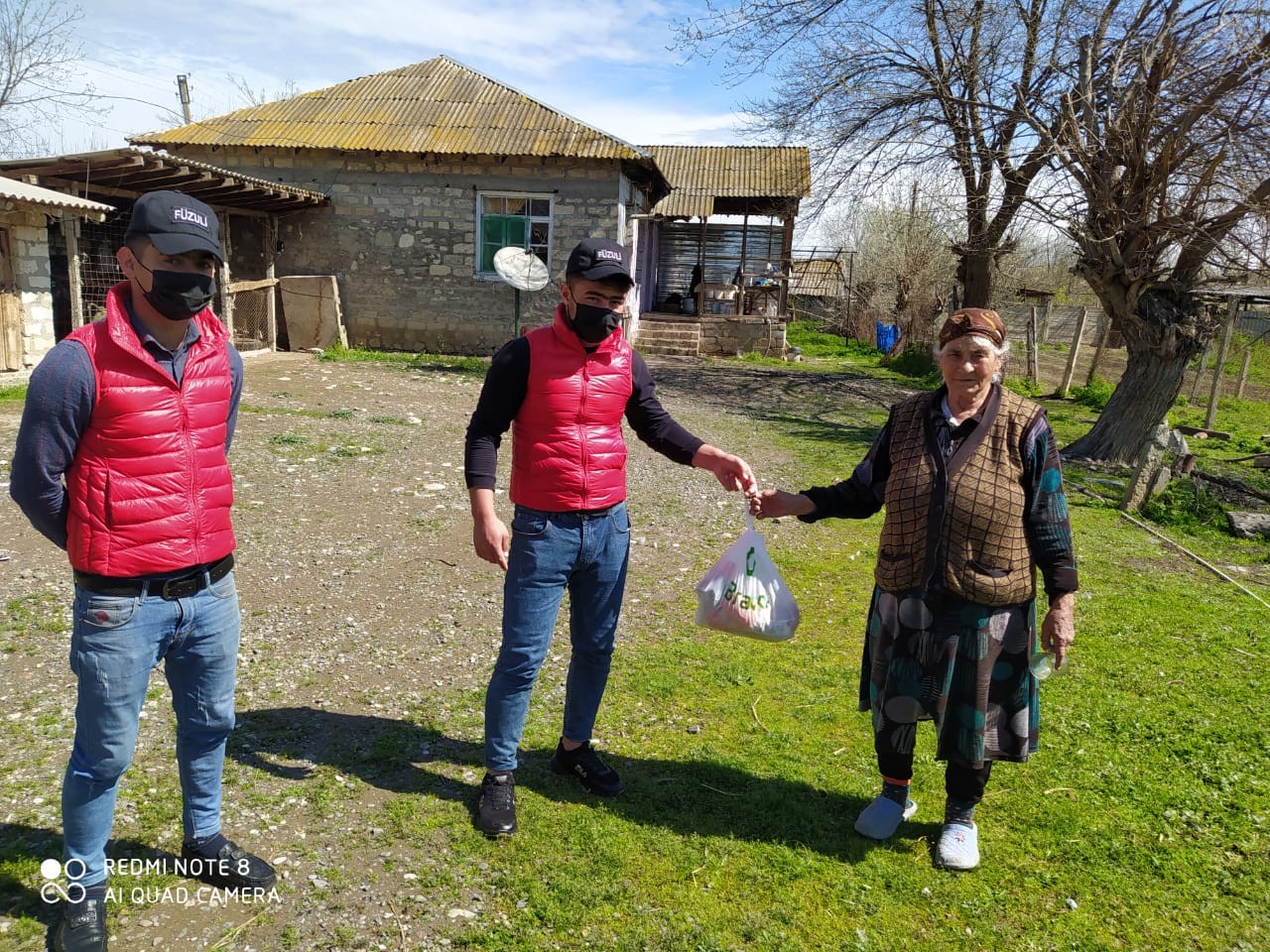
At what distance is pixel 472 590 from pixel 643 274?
54.6ft

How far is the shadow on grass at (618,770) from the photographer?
120 inches

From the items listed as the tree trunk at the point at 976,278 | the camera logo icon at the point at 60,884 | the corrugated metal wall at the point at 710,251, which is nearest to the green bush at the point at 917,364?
the tree trunk at the point at 976,278

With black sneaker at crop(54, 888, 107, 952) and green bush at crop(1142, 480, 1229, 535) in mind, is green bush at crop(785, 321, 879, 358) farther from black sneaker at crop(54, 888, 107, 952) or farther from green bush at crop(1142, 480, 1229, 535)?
black sneaker at crop(54, 888, 107, 952)

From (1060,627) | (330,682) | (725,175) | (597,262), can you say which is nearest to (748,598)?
(1060,627)

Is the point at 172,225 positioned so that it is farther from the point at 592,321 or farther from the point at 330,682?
the point at 330,682

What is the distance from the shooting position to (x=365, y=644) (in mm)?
4355

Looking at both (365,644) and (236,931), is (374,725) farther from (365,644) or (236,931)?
(236,931)

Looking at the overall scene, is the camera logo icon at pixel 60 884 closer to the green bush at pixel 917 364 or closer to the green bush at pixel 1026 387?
the green bush at pixel 917 364

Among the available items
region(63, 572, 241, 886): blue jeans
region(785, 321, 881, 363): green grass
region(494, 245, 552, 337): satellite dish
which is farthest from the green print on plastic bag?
region(785, 321, 881, 363): green grass

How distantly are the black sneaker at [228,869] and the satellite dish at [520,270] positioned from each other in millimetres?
11851

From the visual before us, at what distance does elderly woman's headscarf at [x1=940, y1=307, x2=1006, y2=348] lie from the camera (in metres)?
2.65

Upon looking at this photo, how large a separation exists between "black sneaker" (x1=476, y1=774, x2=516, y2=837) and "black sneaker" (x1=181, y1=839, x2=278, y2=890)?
2.11 feet

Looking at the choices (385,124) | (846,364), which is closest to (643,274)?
(846,364)

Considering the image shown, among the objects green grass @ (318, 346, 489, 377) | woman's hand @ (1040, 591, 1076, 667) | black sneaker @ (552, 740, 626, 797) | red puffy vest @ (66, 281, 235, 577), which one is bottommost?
black sneaker @ (552, 740, 626, 797)
